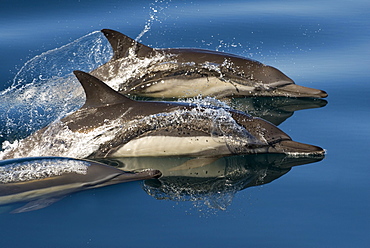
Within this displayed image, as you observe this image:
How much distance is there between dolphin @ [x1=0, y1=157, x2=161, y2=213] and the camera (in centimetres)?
525

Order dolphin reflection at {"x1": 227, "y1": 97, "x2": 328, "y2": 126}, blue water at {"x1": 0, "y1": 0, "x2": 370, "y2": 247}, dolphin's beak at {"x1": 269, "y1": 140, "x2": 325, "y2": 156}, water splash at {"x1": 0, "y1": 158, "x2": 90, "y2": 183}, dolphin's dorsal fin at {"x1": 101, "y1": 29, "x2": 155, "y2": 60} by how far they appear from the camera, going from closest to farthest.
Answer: blue water at {"x1": 0, "y1": 0, "x2": 370, "y2": 247}, water splash at {"x1": 0, "y1": 158, "x2": 90, "y2": 183}, dolphin's beak at {"x1": 269, "y1": 140, "x2": 325, "y2": 156}, dolphin reflection at {"x1": 227, "y1": 97, "x2": 328, "y2": 126}, dolphin's dorsal fin at {"x1": 101, "y1": 29, "x2": 155, "y2": 60}

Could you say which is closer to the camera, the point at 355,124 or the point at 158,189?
the point at 158,189

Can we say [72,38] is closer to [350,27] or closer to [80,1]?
[80,1]

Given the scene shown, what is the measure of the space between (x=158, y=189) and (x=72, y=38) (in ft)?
22.2

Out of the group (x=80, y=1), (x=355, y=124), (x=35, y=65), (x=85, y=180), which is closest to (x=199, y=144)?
(x=85, y=180)

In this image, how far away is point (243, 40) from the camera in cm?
1187

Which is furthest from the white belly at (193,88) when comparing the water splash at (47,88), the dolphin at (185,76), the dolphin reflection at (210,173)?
the dolphin reflection at (210,173)

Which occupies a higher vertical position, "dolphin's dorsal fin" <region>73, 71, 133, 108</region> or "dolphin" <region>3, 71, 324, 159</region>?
"dolphin's dorsal fin" <region>73, 71, 133, 108</region>

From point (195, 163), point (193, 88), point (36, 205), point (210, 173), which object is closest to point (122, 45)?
point (193, 88)

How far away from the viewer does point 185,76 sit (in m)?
9.21

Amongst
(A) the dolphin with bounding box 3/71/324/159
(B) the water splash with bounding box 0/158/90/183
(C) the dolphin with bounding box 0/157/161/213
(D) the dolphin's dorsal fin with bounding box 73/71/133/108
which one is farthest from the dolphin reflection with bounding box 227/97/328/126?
(B) the water splash with bounding box 0/158/90/183

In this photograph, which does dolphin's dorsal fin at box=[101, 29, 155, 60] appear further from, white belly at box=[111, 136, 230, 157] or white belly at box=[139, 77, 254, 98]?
white belly at box=[111, 136, 230, 157]

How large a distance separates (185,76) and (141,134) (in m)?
2.70

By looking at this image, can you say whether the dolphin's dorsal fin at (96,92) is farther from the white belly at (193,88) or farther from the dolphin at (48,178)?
the white belly at (193,88)
